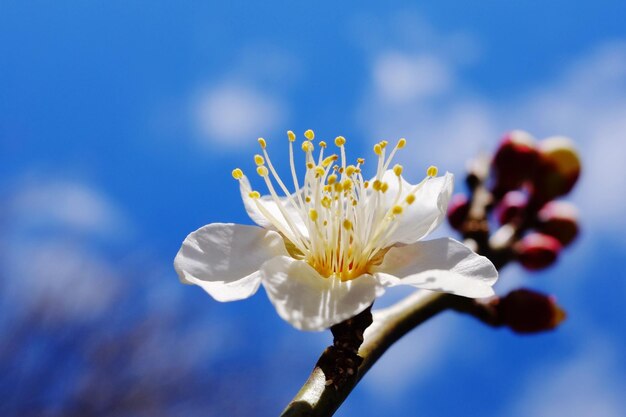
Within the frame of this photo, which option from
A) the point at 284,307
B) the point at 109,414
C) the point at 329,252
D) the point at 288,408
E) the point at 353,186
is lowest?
the point at 288,408

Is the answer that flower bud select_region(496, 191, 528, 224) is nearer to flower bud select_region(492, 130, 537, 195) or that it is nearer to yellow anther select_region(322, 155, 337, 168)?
flower bud select_region(492, 130, 537, 195)

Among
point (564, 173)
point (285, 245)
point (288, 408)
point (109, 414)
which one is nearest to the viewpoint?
point (288, 408)

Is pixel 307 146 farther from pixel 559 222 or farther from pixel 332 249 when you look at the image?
pixel 559 222

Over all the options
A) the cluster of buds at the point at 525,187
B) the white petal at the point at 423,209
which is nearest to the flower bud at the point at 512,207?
the cluster of buds at the point at 525,187

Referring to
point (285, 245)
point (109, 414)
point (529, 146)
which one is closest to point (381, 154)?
point (285, 245)

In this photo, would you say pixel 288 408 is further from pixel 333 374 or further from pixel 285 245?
pixel 285 245

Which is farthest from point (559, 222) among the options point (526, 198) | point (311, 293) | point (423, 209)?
point (311, 293)

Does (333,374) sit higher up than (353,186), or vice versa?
(353,186)
